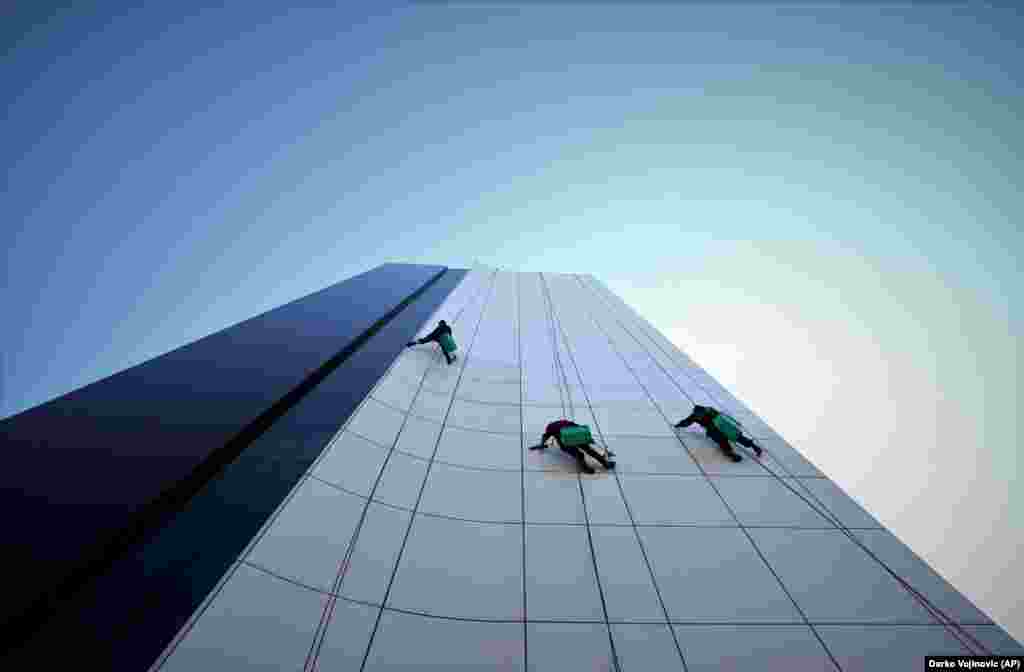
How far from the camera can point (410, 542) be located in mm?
3389

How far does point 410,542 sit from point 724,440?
13.1ft

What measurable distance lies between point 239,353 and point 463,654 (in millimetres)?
5235

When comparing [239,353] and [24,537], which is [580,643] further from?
[239,353]

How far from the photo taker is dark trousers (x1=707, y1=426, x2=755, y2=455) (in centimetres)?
496

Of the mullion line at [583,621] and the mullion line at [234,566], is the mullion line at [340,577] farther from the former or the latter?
the mullion line at [234,566]

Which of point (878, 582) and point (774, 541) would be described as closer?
point (878, 582)

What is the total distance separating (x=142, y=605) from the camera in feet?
7.96

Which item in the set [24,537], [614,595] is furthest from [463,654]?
[24,537]

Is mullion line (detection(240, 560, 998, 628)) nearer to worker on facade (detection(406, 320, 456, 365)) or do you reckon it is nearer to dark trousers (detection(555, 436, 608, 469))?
dark trousers (detection(555, 436, 608, 469))

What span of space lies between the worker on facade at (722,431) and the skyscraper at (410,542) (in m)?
0.18

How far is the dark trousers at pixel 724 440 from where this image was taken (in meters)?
4.96

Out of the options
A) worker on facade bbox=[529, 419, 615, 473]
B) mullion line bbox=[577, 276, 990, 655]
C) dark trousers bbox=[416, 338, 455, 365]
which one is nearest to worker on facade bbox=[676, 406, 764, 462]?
mullion line bbox=[577, 276, 990, 655]

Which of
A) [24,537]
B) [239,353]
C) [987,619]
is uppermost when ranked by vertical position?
[239,353]

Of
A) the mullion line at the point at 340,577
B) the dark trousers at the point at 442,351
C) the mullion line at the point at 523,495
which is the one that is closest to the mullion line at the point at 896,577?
the mullion line at the point at 523,495
